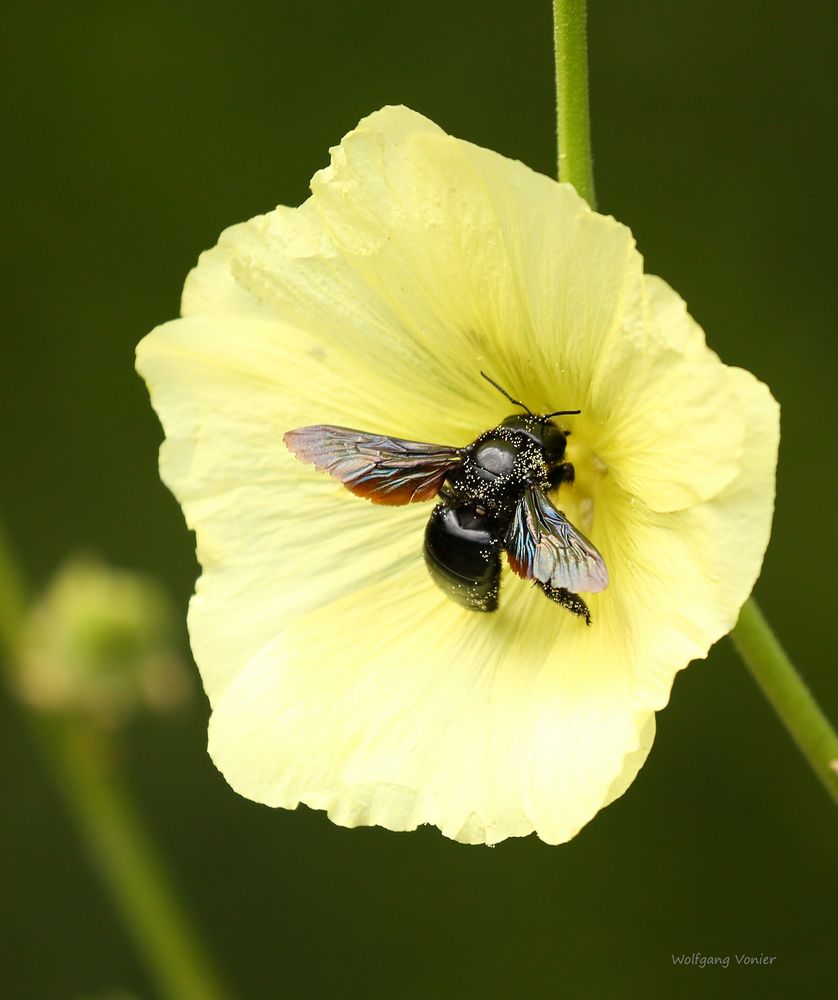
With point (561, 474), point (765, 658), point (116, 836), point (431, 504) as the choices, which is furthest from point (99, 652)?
point (765, 658)

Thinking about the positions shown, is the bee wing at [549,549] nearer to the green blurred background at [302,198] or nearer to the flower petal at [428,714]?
the flower petal at [428,714]

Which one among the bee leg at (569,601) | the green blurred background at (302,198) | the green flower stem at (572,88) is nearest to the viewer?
the green flower stem at (572,88)

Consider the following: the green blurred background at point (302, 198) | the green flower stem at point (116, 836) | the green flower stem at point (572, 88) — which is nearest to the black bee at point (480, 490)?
the green flower stem at point (572, 88)

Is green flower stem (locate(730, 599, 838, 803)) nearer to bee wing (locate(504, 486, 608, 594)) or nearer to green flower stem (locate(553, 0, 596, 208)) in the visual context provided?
bee wing (locate(504, 486, 608, 594))

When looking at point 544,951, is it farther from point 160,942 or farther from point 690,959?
point 690,959

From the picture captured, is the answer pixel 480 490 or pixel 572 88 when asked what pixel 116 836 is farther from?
pixel 572 88

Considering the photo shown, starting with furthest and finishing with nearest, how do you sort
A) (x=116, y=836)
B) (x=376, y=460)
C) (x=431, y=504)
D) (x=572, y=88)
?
(x=116, y=836), (x=431, y=504), (x=376, y=460), (x=572, y=88)
